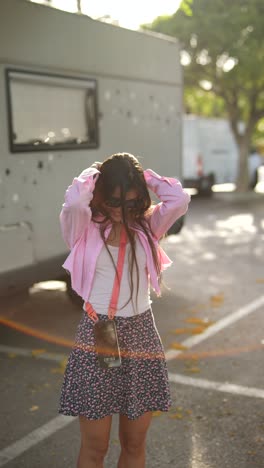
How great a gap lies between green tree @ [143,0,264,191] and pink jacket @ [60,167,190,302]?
1424cm

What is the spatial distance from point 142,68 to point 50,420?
4.80 m

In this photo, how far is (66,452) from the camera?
3.89 meters

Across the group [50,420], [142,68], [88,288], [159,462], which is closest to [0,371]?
[50,420]

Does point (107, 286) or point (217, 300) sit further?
point (217, 300)

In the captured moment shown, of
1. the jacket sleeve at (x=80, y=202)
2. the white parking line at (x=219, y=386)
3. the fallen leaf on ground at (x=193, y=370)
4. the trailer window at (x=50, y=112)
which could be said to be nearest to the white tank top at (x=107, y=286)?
the jacket sleeve at (x=80, y=202)

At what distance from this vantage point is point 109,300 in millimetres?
2906

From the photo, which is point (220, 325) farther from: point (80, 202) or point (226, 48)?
point (226, 48)

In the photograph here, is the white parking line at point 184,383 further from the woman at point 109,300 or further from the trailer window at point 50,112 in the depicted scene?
the trailer window at point 50,112

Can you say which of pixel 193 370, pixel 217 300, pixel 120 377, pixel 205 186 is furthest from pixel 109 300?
pixel 205 186

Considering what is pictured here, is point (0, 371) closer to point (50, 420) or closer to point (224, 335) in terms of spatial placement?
point (50, 420)

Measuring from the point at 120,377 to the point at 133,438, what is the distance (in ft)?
1.07

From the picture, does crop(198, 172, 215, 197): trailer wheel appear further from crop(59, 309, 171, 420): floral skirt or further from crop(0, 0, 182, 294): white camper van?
crop(59, 309, 171, 420): floral skirt

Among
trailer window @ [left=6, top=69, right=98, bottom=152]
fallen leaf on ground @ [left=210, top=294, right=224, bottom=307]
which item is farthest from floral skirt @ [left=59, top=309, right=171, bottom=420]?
fallen leaf on ground @ [left=210, top=294, right=224, bottom=307]

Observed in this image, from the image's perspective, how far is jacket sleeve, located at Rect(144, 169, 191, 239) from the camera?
3020mm
